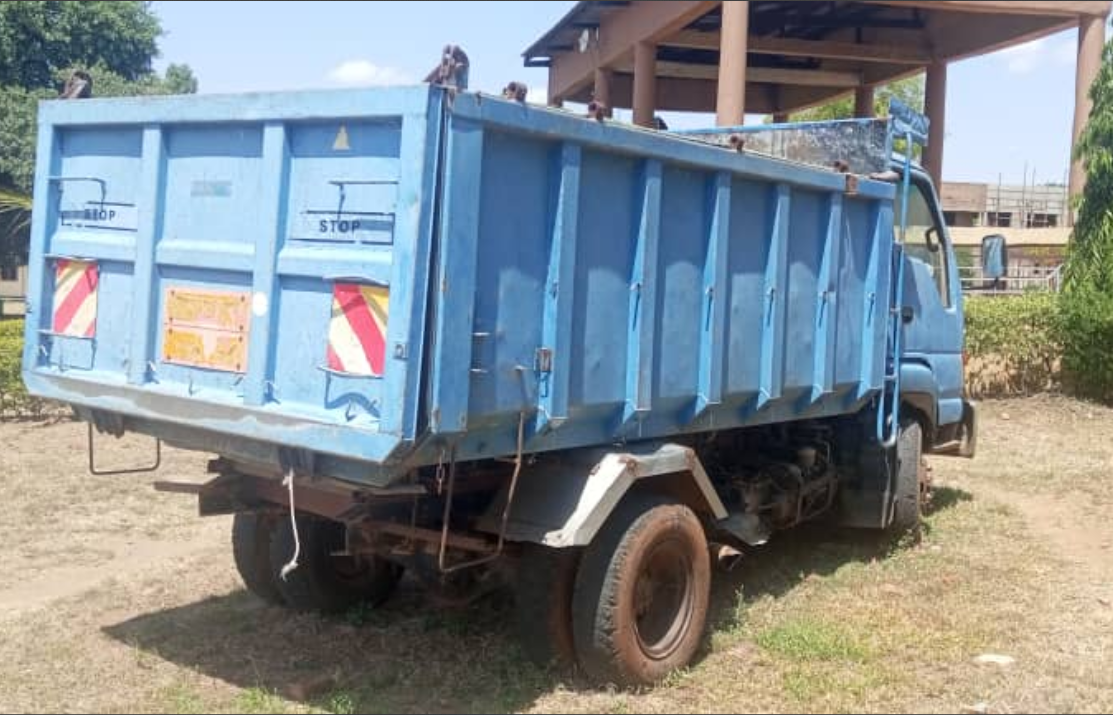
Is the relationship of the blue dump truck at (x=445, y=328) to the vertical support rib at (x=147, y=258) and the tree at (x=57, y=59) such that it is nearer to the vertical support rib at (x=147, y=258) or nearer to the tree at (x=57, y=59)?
the vertical support rib at (x=147, y=258)

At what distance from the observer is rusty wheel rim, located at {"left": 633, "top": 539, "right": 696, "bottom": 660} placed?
5.01 metres

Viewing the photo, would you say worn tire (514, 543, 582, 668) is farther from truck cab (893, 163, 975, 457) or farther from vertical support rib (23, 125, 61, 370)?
truck cab (893, 163, 975, 457)

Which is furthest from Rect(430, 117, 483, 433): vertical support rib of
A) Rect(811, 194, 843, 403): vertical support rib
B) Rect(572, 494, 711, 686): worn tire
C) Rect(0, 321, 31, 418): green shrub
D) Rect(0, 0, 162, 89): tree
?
Rect(0, 0, 162, 89): tree

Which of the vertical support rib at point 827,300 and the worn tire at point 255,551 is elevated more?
the vertical support rib at point 827,300

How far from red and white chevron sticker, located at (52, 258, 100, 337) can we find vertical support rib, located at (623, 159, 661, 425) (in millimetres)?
2260

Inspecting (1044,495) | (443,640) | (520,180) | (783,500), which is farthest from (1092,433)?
(520,180)

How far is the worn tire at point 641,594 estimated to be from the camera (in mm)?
4711

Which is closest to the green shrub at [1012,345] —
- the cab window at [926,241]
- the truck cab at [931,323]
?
the truck cab at [931,323]

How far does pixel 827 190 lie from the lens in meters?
6.02

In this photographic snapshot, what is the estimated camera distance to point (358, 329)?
4008mm

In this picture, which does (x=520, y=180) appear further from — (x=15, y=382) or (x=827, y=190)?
(x=15, y=382)

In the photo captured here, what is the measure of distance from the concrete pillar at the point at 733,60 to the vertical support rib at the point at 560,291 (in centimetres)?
1014

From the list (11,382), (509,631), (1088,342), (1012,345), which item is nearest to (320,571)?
(509,631)

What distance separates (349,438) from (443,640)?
191cm
